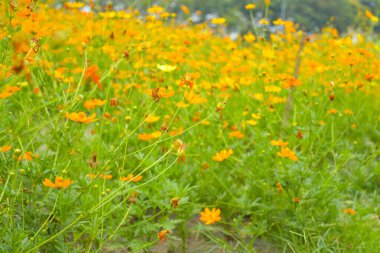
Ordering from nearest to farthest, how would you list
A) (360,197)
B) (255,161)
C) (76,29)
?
(255,161), (360,197), (76,29)

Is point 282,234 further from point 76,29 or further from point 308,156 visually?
point 76,29

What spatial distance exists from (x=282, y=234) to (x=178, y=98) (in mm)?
904

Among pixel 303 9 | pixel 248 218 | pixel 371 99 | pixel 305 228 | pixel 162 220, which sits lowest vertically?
pixel 303 9

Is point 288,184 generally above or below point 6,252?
below

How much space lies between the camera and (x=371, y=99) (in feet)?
11.0

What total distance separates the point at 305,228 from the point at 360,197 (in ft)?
2.36

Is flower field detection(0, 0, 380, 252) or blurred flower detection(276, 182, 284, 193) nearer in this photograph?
flower field detection(0, 0, 380, 252)

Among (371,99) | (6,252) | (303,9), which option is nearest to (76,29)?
(371,99)

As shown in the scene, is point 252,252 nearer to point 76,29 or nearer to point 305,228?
point 305,228

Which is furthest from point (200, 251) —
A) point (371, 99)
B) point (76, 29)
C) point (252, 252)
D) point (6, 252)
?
point (76, 29)

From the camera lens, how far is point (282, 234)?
1.97m

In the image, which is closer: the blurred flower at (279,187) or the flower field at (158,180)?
the flower field at (158,180)

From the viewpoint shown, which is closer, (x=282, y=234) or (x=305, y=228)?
(x=305, y=228)

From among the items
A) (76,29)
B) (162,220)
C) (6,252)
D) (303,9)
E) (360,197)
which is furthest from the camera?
(303,9)
